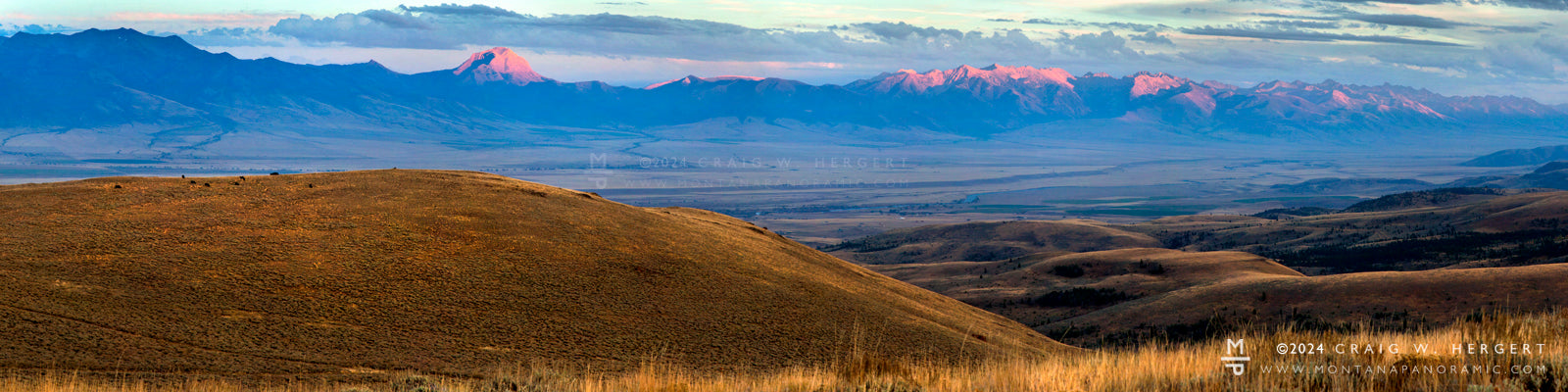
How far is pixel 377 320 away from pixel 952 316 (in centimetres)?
1256

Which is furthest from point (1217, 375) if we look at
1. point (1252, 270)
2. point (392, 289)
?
point (1252, 270)

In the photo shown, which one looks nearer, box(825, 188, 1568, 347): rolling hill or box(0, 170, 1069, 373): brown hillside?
box(0, 170, 1069, 373): brown hillside

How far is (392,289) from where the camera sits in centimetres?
1595

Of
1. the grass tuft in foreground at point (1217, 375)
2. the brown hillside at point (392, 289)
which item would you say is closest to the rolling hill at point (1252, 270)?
the grass tuft in foreground at point (1217, 375)

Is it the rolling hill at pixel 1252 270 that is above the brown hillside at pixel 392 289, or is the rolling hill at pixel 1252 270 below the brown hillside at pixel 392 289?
below

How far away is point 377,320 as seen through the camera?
1453 cm

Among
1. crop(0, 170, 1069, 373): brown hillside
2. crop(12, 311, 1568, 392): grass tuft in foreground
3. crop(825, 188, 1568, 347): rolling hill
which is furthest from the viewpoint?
crop(825, 188, 1568, 347): rolling hill

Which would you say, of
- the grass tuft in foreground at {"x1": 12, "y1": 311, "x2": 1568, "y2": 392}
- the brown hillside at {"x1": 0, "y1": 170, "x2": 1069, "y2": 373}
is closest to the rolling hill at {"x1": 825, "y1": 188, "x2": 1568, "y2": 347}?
the grass tuft in foreground at {"x1": 12, "y1": 311, "x2": 1568, "y2": 392}

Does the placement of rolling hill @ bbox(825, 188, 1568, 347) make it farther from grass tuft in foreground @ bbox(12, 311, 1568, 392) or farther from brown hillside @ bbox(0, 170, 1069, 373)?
brown hillside @ bbox(0, 170, 1069, 373)

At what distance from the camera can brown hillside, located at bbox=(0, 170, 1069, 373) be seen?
1303cm

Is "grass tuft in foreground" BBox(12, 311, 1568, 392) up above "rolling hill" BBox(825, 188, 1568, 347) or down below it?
above

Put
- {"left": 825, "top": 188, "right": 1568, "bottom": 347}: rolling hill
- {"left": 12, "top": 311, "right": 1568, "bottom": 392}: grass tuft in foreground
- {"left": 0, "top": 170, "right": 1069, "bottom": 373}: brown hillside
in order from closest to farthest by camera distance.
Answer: {"left": 12, "top": 311, "right": 1568, "bottom": 392}: grass tuft in foreground → {"left": 0, "top": 170, "right": 1069, "bottom": 373}: brown hillside → {"left": 825, "top": 188, "right": 1568, "bottom": 347}: rolling hill

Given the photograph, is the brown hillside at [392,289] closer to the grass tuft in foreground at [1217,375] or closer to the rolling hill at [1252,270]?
the grass tuft in foreground at [1217,375]

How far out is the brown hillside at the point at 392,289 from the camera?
13031 millimetres
